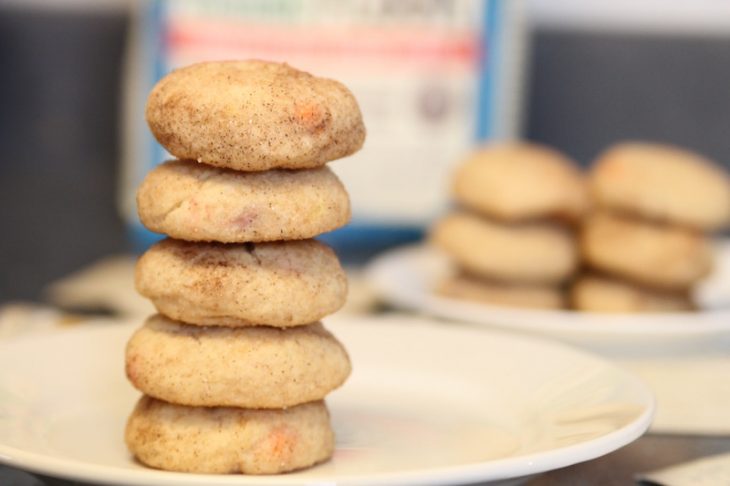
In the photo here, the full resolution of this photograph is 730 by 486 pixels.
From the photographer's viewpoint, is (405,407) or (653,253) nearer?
(405,407)

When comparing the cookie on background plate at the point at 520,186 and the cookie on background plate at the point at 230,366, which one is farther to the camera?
the cookie on background plate at the point at 520,186

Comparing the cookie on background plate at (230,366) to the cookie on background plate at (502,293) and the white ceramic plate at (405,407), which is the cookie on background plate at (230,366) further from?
the cookie on background plate at (502,293)

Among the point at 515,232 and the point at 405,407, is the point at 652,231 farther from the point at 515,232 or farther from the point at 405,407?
the point at 405,407

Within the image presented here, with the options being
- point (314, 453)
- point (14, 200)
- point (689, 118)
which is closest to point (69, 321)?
point (314, 453)

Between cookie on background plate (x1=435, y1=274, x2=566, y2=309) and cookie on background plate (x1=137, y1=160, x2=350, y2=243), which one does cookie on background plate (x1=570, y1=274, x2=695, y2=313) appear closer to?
cookie on background plate (x1=435, y1=274, x2=566, y2=309)

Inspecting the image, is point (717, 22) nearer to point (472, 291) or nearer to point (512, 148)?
point (512, 148)

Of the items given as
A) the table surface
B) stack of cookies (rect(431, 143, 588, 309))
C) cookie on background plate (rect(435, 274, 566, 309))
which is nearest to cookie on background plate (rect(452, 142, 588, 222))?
stack of cookies (rect(431, 143, 588, 309))

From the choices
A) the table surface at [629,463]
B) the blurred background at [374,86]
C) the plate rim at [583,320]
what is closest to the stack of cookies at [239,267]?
the table surface at [629,463]

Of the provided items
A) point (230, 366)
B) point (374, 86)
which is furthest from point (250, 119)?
point (374, 86)
